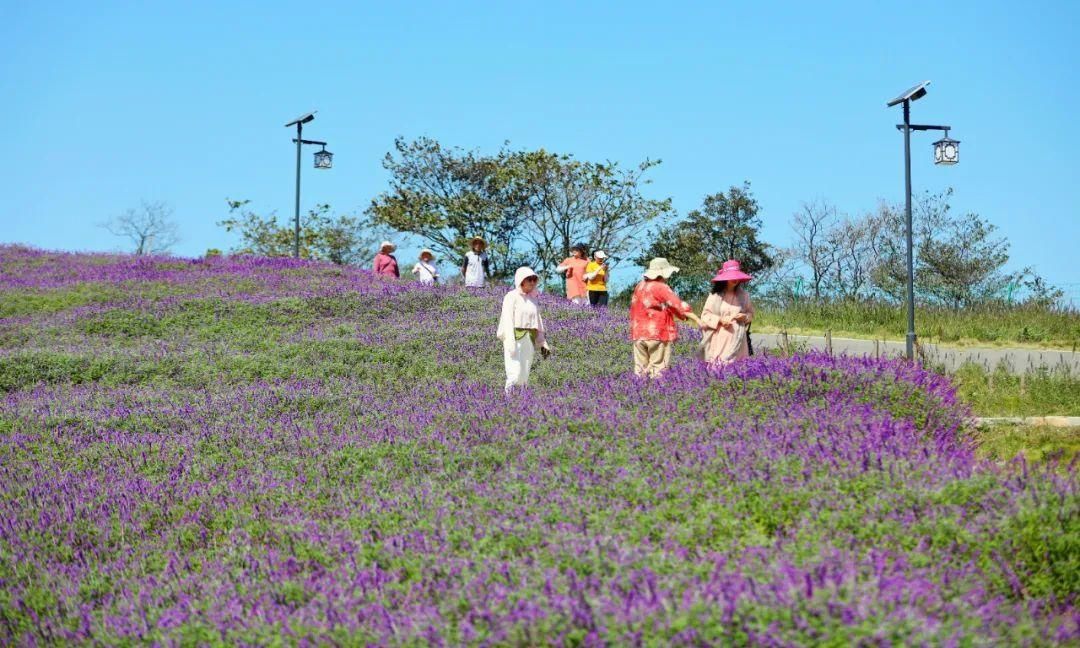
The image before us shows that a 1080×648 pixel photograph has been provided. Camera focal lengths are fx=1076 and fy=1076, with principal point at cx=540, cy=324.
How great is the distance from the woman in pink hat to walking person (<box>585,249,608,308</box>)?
10.1 meters

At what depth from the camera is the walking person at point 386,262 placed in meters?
26.0

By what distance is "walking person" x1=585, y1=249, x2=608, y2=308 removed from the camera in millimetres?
21953

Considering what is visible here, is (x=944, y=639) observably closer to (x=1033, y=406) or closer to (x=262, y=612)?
(x=262, y=612)

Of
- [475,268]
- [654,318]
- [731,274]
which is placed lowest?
[654,318]

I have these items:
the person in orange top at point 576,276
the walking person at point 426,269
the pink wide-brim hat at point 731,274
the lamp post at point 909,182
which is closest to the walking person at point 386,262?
the walking person at point 426,269

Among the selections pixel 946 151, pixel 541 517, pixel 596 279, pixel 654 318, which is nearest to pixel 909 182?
pixel 946 151

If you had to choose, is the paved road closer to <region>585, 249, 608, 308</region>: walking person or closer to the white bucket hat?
<region>585, 249, 608, 308</region>: walking person

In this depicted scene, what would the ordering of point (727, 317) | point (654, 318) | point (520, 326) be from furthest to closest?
point (654, 318) < point (520, 326) < point (727, 317)

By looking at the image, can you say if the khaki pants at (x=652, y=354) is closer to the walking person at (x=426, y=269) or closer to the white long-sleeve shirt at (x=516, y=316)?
the white long-sleeve shirt at (x=516, y=316)

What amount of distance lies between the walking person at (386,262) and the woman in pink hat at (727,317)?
50.1ft

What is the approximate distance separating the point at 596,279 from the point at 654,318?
9851 millimetres

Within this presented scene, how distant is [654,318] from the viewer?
12.3m

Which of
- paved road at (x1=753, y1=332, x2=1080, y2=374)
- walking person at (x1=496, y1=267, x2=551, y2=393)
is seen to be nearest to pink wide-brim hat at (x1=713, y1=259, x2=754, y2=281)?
walking person at (x1=496, y1=267, x2=551, y2=393)

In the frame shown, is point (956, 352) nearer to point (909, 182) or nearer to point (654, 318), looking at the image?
point (909, 182)
